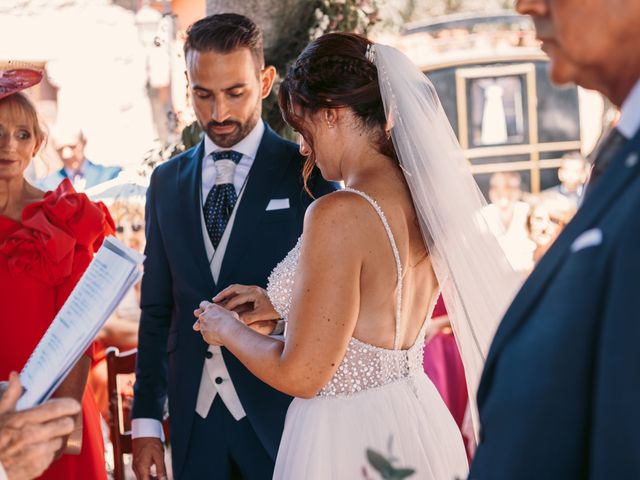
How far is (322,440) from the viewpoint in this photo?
2447 mm

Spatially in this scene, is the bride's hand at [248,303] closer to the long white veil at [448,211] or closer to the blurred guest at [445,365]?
the long white veil at [448,211]

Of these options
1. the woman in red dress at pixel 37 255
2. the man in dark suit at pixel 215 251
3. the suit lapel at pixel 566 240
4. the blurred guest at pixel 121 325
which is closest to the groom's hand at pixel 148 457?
the man in dark suit at pixel 215 251

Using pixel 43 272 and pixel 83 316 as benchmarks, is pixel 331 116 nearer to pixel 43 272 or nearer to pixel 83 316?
pixel 83 316

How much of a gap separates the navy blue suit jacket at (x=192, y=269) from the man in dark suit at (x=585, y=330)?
5.52ft

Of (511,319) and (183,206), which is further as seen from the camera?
(183,206)

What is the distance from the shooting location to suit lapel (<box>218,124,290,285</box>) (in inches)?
114

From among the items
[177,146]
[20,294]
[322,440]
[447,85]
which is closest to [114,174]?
[177,146]

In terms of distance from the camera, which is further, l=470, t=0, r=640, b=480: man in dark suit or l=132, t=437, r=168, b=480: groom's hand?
l=132, t=437, r=168, b=480: groom's hand

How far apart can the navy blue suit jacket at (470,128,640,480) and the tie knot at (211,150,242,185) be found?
1.95 metres

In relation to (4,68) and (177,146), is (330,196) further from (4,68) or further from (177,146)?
(177,146)

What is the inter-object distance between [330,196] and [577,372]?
1217mm

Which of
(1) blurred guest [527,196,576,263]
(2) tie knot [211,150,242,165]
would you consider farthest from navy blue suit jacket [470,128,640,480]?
(1) blurred guest [527,196,576,263]

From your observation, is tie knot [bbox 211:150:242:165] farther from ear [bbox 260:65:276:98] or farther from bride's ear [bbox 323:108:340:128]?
bride's ear [bbox 323:108:340:128]

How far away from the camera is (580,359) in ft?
3.65
